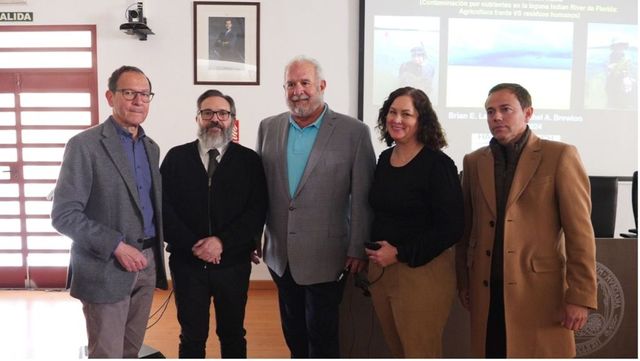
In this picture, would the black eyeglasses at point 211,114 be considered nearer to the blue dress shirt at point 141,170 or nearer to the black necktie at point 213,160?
the black necktie at point 213,160

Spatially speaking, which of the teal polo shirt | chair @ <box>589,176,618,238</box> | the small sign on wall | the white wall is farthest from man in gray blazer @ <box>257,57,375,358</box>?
the small sign on wall

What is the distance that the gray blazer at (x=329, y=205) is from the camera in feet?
6.43

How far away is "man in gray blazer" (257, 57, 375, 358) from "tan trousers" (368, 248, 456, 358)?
25 cm

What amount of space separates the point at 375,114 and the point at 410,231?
270 centimetres

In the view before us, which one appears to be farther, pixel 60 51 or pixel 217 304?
pixel 60 51

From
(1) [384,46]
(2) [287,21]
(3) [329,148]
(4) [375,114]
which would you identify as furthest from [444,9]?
(3) [329,148]

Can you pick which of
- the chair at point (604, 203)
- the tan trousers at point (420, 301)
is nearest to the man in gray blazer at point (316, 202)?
the tan trousers at point (420, 301)

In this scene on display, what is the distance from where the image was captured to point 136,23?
393cm

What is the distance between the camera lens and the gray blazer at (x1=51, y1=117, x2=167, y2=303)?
5.22ft

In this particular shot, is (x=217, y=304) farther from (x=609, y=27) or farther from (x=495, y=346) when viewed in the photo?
(x=609, y=27)

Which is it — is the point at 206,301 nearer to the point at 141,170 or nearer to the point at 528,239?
the point at 141,170

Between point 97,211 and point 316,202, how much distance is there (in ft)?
2.91

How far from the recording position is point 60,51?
14.0ft

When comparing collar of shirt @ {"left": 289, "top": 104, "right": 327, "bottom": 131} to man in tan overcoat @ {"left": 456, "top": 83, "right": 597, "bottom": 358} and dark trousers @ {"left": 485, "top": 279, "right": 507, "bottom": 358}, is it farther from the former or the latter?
dark trousers @ {"left": 485, "top": 279, "right": 507, "bottom": 358}
